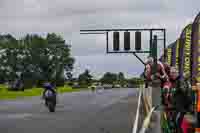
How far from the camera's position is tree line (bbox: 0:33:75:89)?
5645 inches

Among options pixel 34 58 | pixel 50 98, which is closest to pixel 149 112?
pixel 50 98

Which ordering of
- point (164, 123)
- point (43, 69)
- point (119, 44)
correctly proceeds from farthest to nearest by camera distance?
1. point (43, 69)
2. point (119, 44)
3. point (164, 123)

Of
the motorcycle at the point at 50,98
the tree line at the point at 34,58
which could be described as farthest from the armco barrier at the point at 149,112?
the tree line at the point at 34,58

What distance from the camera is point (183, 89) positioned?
1111 centimetres

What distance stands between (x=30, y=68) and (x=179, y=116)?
5298 inches

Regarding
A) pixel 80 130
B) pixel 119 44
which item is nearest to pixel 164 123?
pixel 80 130

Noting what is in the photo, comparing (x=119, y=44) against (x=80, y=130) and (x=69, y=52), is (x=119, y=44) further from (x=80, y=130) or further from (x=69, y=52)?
(x=69, y=52)

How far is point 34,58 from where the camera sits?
5758 inches

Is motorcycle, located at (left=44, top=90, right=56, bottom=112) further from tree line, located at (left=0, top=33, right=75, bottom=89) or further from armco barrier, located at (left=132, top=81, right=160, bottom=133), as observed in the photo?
tree line, located at (left=0, top=33, right=75, bottom=89)

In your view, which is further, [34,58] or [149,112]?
[34,58]

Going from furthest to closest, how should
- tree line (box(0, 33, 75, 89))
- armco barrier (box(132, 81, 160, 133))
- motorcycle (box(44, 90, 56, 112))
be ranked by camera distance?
1. tree line (box(0, 33, 75, 89))
2. motorcycle (box(44, 90, 56, 112))
3. armco barrier (box(132, 81, 160, 133))

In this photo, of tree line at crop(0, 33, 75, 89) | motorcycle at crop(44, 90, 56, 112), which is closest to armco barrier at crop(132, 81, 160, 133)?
motorcycle at crop(44, 90, 56, 112)

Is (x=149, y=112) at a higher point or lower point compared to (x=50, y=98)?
higher

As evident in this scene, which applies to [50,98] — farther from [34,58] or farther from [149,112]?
[34,58]
